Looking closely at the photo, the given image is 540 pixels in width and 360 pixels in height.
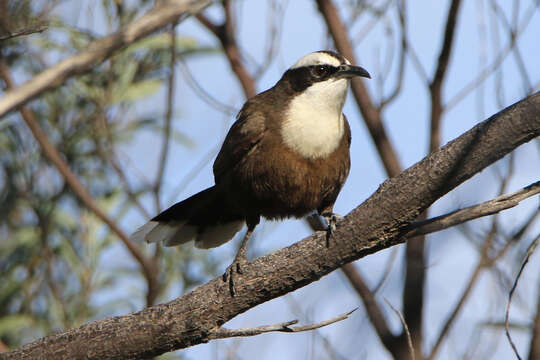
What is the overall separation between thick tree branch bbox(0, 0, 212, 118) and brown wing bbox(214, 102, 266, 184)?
2.03 meters

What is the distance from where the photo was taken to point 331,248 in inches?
130

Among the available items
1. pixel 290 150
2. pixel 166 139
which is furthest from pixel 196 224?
pixel 290 150

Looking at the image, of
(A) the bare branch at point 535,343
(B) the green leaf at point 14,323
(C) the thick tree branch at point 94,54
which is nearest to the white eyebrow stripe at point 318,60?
(A) the bare branch at point 535,343

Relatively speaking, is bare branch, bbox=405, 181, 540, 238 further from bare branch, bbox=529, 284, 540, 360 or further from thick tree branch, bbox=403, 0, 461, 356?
thick tree branch, bbox=403, 0, 461, 356

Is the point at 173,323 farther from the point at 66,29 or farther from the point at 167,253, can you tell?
the point at 66,29

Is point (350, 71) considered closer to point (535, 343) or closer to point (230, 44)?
point (535, 343)

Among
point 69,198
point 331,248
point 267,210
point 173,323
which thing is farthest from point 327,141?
point 69,198

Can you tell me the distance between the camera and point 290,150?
4.07 m

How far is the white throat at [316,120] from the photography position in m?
4.06

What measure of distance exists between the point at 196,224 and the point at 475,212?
2187 mm

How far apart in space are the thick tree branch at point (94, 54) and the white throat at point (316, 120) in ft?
6.41

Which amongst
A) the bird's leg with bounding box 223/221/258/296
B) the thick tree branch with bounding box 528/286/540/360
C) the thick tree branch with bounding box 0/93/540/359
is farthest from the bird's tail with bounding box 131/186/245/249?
the thick tree branch with bounding box 528/286/540/360

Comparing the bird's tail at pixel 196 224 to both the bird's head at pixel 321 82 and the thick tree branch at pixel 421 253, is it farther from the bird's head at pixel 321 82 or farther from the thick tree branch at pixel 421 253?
the thick tree branch at pixel 421 253

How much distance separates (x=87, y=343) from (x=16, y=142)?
3124 mm
